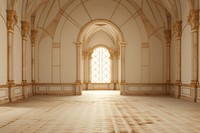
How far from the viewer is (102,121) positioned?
6945mm

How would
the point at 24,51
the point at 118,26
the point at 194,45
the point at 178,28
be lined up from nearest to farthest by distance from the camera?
1. the point at 194,45
2. the point at 178,28
3. the point at 24,51
4. the point at 118,26

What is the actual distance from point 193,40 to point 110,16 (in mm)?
6498

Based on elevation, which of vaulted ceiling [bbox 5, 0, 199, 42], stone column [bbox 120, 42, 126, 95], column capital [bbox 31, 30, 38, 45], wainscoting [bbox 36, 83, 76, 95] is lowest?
wainscoting [bbox 36, 83, 76, 95]

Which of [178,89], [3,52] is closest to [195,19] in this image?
[178,89]

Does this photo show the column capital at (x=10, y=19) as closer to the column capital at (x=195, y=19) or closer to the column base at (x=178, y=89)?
the column capital at (x=195, y=19)

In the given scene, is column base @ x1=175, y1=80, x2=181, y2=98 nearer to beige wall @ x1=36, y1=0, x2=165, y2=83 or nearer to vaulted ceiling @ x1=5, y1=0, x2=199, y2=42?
beige wall @ x1=36, y1=0, x2=165, y2=83

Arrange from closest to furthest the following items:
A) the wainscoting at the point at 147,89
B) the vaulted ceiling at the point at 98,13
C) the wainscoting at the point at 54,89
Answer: the vaulted ceiling at the point at 98,13, the wainscoting at the point at 147,89, the wainscoting at the point at 54,89

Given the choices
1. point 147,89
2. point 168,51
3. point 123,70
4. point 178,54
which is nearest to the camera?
point 178,54

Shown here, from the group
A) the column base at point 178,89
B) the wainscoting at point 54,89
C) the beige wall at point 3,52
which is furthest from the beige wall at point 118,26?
the beige wall at point 3,52

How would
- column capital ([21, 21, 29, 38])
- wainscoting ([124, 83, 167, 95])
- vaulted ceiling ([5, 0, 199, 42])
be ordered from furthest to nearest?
wainscoting ([124, 83, 167, 95])
vaulted ceiling ([5, 0, 199, 42])
column capital ([21, 21, 29, 38])

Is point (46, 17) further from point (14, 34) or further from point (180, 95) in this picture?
point (180, 95)

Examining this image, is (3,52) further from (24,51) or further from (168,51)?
(168,51)

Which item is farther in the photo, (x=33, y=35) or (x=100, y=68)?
(x=100, y=68)

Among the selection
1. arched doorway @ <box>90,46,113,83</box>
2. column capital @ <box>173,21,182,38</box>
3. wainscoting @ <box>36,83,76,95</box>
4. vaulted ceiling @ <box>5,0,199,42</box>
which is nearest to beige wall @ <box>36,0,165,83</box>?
vaulted ceiling @ <box>5,0,199,42</box>
